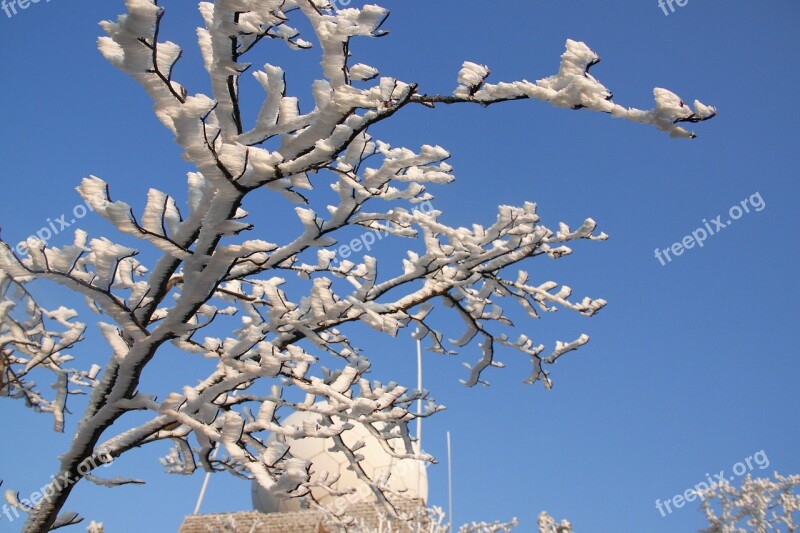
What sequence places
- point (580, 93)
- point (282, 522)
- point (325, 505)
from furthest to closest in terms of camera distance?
1. point (325, 505)
2. point (282, 522)
3. point (580, 93)

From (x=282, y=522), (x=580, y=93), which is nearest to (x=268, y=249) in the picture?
(x=580, y=93)

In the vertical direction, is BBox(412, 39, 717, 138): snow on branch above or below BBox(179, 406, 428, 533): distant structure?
below

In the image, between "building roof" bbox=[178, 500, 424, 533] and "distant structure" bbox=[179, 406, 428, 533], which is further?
"building roof" bbox=[178, 500, 424, 533]

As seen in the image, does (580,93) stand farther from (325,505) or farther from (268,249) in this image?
(325,505)

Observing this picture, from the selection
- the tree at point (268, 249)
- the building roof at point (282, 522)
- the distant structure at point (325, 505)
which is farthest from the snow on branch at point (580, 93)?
the building roof at point (282, 522)

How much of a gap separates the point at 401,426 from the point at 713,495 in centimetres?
1599

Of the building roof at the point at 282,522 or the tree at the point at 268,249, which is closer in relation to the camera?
the tree at the point at 268,249

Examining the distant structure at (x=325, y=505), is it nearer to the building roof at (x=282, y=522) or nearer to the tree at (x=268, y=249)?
the building roof at (x=282, y=522)

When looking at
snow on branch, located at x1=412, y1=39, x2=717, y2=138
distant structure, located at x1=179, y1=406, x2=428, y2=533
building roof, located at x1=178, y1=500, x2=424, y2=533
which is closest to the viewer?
snow on branch, located at x1=412, y1=39, x2=717, y2=138

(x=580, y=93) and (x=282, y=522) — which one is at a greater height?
(x=282, y=522)

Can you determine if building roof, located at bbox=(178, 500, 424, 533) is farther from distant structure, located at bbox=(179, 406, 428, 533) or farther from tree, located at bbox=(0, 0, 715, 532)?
tree, located at bbox=(0, 0, 715, 532)

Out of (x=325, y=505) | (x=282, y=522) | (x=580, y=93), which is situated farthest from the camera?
(x=325, y=505)

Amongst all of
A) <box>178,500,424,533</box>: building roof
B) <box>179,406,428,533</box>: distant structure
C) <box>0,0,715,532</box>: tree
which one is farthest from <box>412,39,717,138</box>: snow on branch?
<box>178,500,424,533</box>: building roof

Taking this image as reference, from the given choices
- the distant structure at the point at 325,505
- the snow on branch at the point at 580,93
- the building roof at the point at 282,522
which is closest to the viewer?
the snow on branch at the point at 580,93
